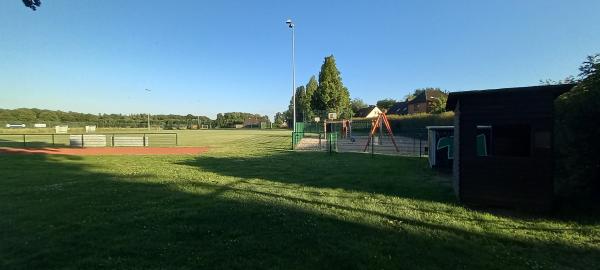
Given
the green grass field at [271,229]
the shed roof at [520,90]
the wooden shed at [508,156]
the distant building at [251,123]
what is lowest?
the green grass field at [271,229]

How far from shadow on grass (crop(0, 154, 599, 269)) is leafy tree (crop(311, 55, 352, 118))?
130 ft

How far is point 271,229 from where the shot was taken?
5535 millimetres

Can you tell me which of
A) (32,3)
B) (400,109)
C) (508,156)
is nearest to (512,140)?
(508,156)

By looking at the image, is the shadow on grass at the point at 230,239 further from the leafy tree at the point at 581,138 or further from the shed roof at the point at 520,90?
the shed roof at the point at 520,90

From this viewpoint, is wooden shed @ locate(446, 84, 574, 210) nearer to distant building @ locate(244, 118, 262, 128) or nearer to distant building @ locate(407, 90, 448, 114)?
distant building @ locate(407, 90, 448, 114)

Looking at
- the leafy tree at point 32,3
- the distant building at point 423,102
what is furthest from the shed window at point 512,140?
the distant building at point 423,102

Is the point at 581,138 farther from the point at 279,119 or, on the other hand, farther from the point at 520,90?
the point at 279,119

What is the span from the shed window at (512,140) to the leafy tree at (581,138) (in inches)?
26.2

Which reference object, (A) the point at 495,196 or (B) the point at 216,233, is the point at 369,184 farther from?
(B) the point at 216,233

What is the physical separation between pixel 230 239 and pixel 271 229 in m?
0.71

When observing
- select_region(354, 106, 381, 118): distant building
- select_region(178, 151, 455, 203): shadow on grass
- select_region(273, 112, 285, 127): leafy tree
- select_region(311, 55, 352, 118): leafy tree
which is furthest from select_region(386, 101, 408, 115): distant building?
select_region(178, 151, 455, 203): shadow on grass

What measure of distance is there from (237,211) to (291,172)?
565 cm

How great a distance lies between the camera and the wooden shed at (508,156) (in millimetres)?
6559

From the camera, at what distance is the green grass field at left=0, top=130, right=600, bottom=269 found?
435 cm
